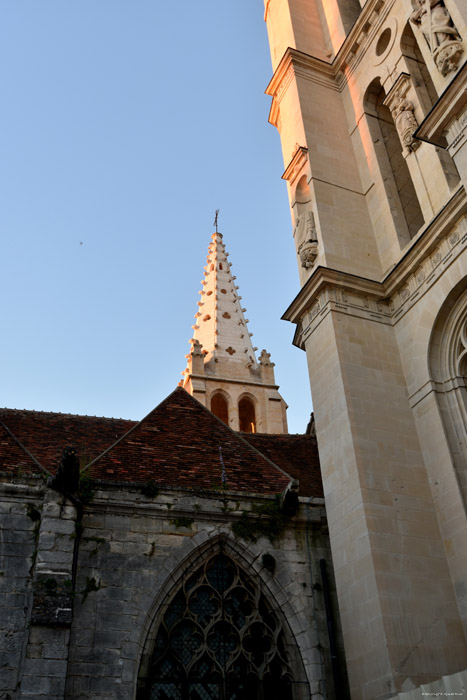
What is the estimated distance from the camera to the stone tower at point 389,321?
8109mm

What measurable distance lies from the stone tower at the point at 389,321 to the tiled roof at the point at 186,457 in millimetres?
1618

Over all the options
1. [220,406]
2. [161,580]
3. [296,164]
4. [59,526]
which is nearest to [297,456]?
[161,580]

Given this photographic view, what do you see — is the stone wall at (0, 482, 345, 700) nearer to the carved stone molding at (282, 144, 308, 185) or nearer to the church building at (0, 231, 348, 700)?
the church building at (0, 231, 348, 700)

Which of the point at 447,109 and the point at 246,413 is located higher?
the point at 246,413

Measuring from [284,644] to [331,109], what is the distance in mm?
9879

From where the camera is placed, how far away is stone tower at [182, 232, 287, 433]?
86.5 ft

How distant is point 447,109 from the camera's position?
346 inches

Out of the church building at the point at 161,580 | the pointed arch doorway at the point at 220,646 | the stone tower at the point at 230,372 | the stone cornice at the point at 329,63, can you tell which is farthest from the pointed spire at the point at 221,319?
the pointed arch doorway at the point at 220,646

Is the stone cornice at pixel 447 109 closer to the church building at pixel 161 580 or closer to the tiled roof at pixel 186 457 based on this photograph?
the church building at pixel 161 580

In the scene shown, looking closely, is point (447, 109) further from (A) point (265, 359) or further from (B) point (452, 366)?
(A) point (265, 359)

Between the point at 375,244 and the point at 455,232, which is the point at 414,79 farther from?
the point at 455,232

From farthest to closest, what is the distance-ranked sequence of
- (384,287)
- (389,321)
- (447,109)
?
(384,287), (389,321), (447,109)

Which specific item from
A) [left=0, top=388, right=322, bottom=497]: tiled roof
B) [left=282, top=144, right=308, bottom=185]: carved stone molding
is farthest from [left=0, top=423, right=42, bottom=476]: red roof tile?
[left=282, top=144, right=308, bottom=185]: carved stone molding

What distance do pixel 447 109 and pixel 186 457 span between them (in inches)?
245
